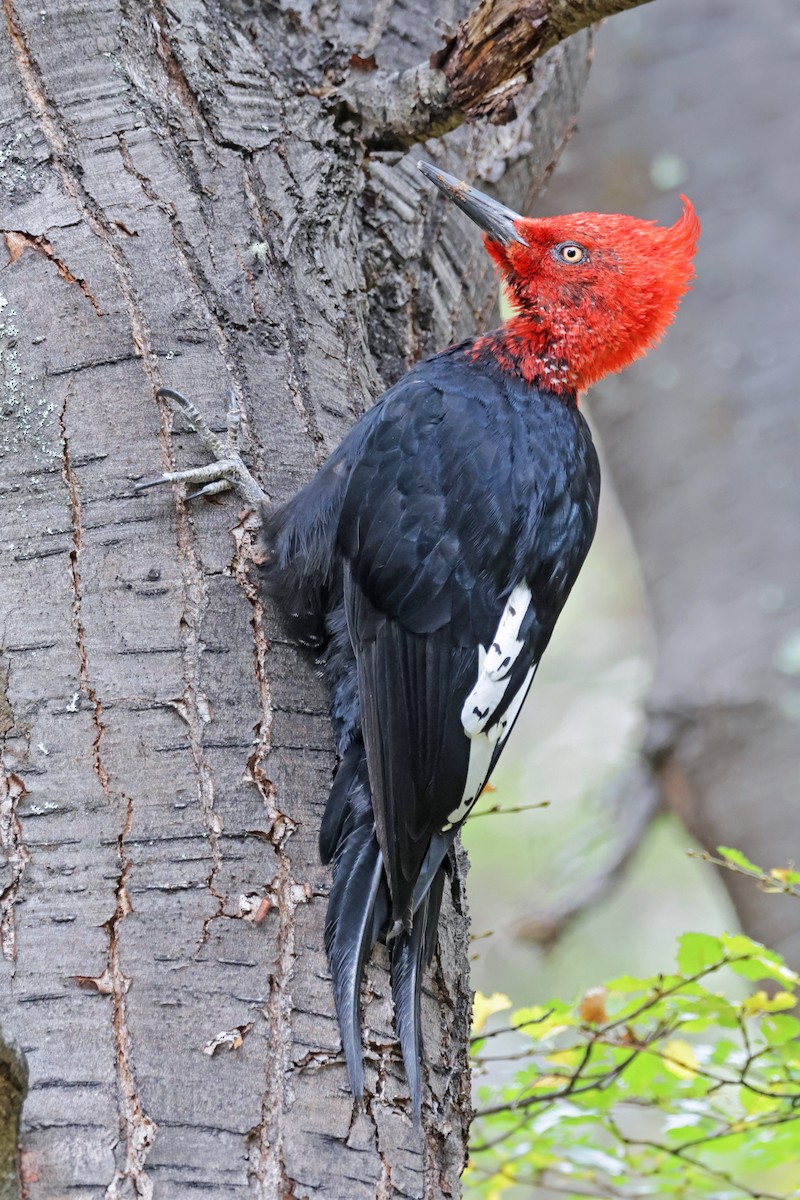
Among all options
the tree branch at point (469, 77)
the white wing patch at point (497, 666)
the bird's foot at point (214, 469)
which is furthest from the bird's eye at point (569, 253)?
the bird's foot at point (214, 469)

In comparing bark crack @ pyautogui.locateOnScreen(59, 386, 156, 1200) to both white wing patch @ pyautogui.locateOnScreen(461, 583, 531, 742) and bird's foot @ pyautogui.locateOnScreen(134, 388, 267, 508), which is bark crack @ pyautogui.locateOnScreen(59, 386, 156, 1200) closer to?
bird's foot @ pyautogui.locateOnScreen(134, 388, 267, 508)

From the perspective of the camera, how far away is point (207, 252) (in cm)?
210

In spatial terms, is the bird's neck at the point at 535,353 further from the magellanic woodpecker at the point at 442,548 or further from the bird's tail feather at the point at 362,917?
the bird's tail feather at the point at 362,917

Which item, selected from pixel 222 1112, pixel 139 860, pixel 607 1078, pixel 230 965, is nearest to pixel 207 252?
pixel 139 860

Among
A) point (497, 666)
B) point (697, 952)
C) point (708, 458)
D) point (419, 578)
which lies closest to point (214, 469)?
point (419, 578)

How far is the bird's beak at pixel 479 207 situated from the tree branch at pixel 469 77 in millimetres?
96

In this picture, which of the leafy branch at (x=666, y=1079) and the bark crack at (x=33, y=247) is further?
the leafy branch at (x=666, y=1079)

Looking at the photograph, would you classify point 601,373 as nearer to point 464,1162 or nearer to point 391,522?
point 391,522

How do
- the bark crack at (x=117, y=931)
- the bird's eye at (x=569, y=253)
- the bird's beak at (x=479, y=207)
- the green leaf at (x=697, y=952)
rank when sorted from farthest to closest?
the bird's eye at (x=569, y=253) → the bird's beak at (x=479, y=207) → the green leaf at (x=697, y=952) → the bark crack at (x=117, y=931)

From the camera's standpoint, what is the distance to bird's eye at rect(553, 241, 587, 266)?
2.54 m

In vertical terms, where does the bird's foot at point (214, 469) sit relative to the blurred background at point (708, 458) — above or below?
below

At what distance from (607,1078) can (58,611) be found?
1.40 m

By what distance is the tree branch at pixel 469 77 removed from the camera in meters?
2.05

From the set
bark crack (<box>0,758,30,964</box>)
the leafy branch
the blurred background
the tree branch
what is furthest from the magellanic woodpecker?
the blurred background
